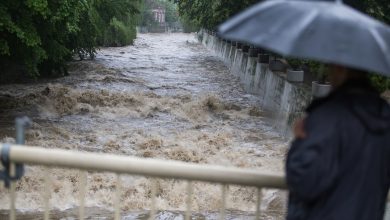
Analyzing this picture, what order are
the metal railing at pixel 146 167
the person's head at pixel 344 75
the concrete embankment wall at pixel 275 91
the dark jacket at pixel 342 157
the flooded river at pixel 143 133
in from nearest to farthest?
the dark jacket at pixel 342 157 < the person's head at pixel 344 75 < the metal railing at pixel 146 167 < the flooded river at pixel 143 133 < the concrete embankment wall at pixel 275 91

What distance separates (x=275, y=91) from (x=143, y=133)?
181 inches

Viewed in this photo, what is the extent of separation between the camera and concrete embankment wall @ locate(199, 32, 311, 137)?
1334 centimetres

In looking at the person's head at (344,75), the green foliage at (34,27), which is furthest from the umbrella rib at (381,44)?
the green foliage at (34,27)

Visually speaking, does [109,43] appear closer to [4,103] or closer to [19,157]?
[4,103]

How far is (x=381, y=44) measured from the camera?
7.79 ft

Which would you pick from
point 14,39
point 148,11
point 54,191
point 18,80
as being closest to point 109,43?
point 18,80

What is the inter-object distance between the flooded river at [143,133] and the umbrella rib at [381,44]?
19.4 feet

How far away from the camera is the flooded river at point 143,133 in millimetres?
8836

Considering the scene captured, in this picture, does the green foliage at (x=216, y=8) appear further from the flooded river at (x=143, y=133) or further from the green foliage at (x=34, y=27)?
the green foliage at (x=34, y=27)

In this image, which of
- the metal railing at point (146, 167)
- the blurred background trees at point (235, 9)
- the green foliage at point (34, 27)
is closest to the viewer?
the metal railing at point (146, 167)

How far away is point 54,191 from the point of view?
9055 millimetres

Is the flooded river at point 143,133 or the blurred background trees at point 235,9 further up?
the blurred background trees at point 235,9

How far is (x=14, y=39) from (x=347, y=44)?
11945mm

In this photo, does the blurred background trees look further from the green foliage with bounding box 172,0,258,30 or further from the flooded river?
the flooded river
